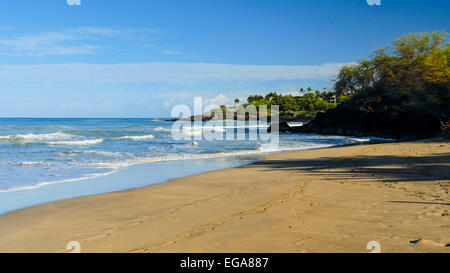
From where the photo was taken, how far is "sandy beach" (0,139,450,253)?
14.3 ft

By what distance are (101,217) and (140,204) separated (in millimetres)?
1174

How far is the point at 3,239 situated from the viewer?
17.0 ft

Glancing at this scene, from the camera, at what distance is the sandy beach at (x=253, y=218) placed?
437cm

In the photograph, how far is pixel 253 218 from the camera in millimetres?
5781

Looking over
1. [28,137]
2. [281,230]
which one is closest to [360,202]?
[281,230]

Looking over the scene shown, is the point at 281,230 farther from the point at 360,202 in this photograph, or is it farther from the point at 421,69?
the point at 421,69

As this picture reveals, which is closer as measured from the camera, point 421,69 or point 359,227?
point 359,227
